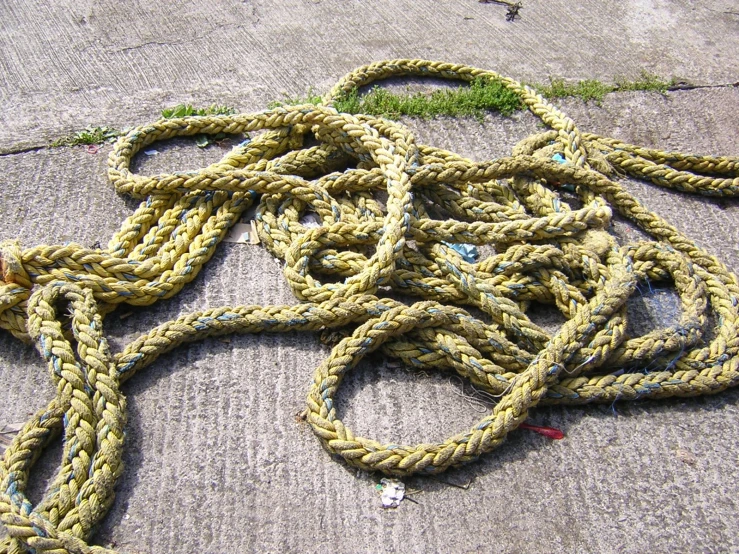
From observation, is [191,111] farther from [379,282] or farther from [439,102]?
[379,282]

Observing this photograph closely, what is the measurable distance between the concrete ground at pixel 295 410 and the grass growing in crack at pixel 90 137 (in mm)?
43

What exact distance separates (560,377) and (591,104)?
136 centimetres

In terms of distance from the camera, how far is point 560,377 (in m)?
1.55

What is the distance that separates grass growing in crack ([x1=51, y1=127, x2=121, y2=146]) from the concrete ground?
43mm

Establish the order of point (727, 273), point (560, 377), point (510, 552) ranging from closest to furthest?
1. point (510, 552)
2. point (560, 377)
3. point (727, 273)

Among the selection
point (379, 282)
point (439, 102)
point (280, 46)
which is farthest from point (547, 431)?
point (280, 46)

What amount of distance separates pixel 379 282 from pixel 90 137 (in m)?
1.20

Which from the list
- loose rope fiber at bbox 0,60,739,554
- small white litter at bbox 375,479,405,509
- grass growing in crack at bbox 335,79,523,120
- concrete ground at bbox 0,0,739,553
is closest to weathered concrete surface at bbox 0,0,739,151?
concrete ground at bbox 0,0,739,553

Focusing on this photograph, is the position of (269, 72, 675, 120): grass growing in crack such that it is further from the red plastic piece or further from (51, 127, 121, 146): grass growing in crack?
the red plastic piece

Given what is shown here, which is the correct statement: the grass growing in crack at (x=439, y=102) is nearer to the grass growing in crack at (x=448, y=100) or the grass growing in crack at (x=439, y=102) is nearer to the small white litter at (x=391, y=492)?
the grass growing in crack at (x=448, y=100)

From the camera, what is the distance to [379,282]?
166cm

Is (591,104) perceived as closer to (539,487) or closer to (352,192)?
(352,192)

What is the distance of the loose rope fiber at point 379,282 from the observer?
1414 mm

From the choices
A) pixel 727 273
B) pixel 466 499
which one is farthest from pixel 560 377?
pixel 727 273
